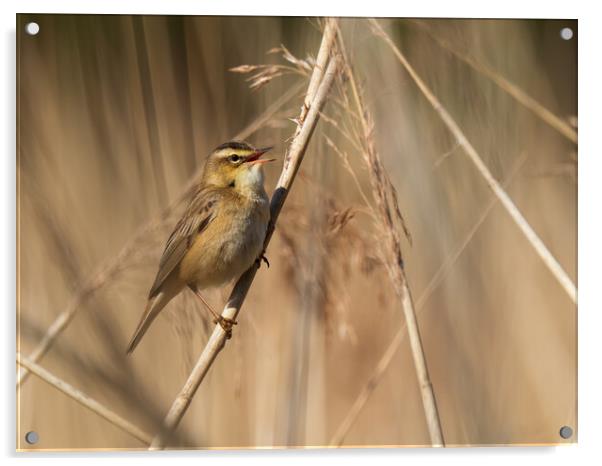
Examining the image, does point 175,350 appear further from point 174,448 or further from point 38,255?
point 38,255

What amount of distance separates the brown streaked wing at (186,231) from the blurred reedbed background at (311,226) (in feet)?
0.18

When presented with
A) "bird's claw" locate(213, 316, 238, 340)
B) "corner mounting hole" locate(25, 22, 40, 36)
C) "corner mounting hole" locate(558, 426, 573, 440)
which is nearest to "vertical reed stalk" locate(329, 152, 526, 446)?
"bird's claw" locate(213, 316, 238, 340)

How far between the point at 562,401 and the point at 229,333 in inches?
61.3

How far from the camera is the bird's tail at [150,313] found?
324cm

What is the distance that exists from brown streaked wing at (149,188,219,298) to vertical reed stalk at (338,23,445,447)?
2.30 feet

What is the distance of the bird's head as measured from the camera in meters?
3.18

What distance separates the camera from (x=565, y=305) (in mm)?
3451

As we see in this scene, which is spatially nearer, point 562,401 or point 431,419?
point 431,419

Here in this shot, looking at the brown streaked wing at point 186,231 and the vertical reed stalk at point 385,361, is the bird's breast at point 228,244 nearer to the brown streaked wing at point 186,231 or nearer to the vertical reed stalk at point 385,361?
the brown streaked wing at point 186,231

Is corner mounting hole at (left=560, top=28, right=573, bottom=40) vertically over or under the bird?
over

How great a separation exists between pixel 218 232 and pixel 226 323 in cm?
38

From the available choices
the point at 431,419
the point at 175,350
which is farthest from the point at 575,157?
the point at 175,350

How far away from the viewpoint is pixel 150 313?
3.26 meters

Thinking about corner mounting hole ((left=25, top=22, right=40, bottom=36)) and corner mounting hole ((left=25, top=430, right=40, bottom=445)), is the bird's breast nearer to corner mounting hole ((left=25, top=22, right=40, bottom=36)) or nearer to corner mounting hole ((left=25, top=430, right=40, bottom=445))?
corner mounting hole ((left=25, top=430, right=40, bottom=445))
